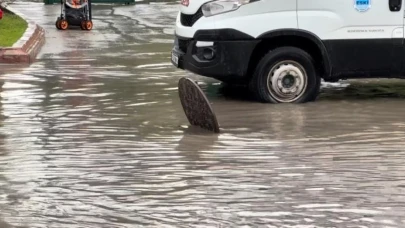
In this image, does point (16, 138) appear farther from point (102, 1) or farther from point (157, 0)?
point (157, 0)

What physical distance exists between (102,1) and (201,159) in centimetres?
2436

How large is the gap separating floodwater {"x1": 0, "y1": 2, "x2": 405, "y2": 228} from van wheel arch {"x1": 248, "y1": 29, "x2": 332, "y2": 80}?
1.57ft

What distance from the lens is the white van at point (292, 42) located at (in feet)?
32.5

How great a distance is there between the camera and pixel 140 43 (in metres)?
17.7

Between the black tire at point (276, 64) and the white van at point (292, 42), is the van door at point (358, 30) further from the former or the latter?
the black tire at point (276, 64)

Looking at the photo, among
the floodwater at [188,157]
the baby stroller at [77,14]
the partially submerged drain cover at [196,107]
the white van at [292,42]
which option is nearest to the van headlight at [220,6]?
the white van at [292,42]

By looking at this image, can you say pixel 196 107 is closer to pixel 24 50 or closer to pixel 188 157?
pixel 188 157

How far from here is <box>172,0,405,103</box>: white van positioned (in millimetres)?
9906

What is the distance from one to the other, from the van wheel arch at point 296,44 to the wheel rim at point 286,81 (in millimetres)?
249

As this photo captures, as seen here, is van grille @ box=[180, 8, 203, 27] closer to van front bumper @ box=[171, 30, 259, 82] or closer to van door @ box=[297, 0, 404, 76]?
van front bumper @ box=[171, 30, 259, 82]

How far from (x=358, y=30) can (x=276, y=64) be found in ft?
3.46

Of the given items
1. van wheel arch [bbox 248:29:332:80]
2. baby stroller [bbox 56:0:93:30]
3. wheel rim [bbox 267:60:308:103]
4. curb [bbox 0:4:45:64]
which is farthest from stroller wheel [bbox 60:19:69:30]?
wheel rim [bbox 267:60:308:103]

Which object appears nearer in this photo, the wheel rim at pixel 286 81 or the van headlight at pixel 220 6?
the van headlight at pixel 220 6

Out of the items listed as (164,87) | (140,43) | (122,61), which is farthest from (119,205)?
(140,43)
